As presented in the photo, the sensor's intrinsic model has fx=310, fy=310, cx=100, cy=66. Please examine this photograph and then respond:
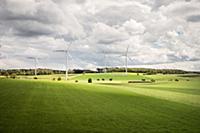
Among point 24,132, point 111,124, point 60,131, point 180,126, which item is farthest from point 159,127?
point 24,132

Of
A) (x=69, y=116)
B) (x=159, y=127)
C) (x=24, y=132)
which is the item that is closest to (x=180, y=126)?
(x=159, y=127)

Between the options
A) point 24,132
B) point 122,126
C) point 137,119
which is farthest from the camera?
point 137,119

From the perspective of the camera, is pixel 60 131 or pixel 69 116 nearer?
pixel 60 131

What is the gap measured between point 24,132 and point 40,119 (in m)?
4.23

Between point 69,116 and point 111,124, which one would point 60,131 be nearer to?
point 111,124

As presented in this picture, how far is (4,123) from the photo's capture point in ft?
54.5

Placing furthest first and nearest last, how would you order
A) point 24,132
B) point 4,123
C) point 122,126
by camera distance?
point 122,126 < point 4,123 < point 24,132

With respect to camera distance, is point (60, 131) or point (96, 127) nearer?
point (60, 131)

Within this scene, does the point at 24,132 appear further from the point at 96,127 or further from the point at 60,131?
the point at 96,127

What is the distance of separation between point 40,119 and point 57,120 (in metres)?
1.03

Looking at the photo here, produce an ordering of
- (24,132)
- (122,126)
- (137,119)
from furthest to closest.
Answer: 1. (137,119)
2. (122,126)
3. (24,132)

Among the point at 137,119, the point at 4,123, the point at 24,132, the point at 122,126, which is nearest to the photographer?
the point at 24,132

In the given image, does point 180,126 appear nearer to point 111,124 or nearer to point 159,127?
point 159,127

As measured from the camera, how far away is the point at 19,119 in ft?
60.2
